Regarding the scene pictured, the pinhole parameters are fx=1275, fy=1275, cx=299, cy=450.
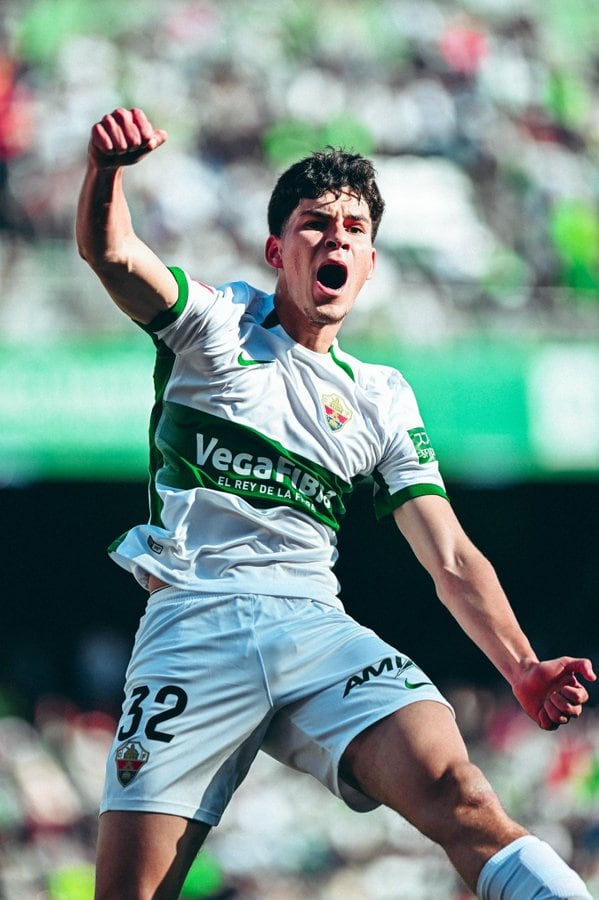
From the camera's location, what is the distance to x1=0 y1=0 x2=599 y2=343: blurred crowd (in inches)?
333

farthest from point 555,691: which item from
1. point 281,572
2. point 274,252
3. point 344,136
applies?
point 344,136

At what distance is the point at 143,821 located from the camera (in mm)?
2977

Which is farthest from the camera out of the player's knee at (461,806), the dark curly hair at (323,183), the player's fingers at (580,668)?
the dark curly hair at (323,183)

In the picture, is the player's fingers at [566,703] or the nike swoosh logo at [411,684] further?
the nike swoosh logo at [411,684]

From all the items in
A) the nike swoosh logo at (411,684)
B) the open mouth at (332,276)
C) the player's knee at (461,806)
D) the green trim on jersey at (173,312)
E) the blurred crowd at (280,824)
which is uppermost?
the open mouth at (332,276)

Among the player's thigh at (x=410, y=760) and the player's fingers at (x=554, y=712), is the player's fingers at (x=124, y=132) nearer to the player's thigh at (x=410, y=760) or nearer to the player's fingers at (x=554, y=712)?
the player's thigh at (x=410, y=760)

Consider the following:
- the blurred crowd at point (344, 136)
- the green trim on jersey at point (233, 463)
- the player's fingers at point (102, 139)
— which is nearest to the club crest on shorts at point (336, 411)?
the green trim on jersey at point (233, 463)

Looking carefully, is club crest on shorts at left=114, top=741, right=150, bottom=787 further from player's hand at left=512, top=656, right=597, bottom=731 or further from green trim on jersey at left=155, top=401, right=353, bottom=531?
player's hand at left=512, top=656, right=597, bottom=731

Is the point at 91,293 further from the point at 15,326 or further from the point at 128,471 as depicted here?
the point at 128,471

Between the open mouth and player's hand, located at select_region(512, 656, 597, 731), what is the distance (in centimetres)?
115

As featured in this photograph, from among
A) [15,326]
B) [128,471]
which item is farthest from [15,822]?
[15,326]

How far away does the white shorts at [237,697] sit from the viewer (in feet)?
9.95

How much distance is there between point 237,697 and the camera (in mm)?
3090

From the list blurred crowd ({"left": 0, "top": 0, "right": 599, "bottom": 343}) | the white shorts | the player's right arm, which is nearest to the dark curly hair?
the player's right arm
